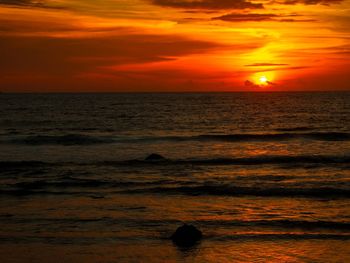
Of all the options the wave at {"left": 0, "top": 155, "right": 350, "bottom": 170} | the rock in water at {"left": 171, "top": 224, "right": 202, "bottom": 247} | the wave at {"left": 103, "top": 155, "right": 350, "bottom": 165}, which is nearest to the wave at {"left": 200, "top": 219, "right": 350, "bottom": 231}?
the rock in water at {"left": 171, "top": 224, "right": 202, "bottom": 247}

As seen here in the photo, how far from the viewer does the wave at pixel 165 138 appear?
138 ft

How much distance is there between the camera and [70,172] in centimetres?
2578

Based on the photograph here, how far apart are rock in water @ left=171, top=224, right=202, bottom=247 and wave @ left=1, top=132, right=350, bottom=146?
28.1 meters

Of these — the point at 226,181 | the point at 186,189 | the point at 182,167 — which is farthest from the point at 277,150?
the point at 186,189

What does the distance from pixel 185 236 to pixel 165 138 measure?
30853 mm

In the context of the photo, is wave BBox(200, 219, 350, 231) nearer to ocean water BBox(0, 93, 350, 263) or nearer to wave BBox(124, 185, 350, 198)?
ocean water BBox(0, 93, 350, 263)

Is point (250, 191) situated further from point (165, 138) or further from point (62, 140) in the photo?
point (62, 140)

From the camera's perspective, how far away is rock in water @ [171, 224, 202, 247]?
515 inches

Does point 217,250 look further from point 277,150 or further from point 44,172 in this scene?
point 277,150

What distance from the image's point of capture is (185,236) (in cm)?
1317

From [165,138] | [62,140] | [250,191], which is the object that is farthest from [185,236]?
[62,140]

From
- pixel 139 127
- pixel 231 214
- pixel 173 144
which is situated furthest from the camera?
pixel 139 127

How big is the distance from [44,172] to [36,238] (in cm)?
1280

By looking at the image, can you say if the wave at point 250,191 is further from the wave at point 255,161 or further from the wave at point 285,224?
the wave at point 255,161
